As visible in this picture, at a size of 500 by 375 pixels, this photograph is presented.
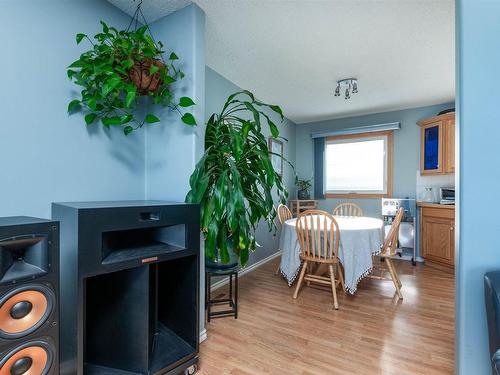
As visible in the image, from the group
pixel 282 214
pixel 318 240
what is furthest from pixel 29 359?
pixel 282 214

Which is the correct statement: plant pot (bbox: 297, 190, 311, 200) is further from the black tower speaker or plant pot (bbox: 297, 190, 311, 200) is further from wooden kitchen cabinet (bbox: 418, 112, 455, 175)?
the black tower speaker

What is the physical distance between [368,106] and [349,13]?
7.94 ft

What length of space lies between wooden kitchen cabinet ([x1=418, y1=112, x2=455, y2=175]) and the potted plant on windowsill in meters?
3.14

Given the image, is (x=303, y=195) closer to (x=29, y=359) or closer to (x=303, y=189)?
(x=303, y=189)

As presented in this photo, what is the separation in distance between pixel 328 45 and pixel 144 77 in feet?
5.50

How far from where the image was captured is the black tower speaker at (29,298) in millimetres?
888

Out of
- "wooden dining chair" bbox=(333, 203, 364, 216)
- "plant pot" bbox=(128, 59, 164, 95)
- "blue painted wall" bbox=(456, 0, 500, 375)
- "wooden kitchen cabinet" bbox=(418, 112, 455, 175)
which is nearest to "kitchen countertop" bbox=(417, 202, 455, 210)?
"wooden kitchen cabinet" bbox=(418, 112, 455, 175)

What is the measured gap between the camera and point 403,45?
2.31m

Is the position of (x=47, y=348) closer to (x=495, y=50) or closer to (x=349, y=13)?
(x=495, y=50)

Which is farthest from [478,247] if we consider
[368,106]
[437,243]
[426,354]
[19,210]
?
[368,106]

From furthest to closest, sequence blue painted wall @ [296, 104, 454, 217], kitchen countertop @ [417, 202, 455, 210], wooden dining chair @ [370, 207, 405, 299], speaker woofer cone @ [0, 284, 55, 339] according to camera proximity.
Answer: blue painted wall @ [296, 104, 454, 217], kitchen countertop @ [417, 202, 455, 210], wooden dining chair @ [370, 207, 405, 299], speaker woofer cone @ [0, 284, 55, 339]

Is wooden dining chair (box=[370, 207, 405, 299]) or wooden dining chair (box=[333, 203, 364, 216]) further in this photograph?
→ wooden dining chair (box=[333, 203, 364, 216])

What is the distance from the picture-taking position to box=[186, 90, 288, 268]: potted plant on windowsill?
150 centimetres

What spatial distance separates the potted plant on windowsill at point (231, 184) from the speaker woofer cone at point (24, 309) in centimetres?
77
